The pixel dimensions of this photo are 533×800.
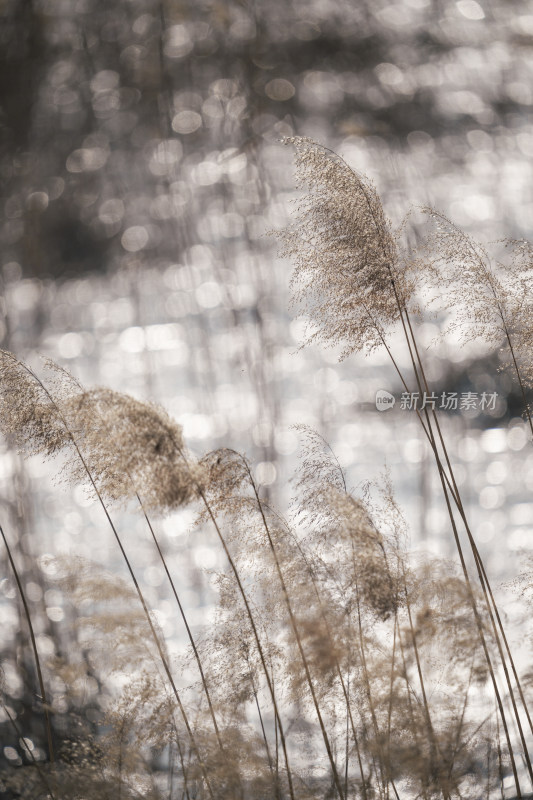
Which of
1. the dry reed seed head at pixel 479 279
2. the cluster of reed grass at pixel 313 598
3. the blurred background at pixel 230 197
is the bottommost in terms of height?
the cluster of reed grass at pixel 313 598

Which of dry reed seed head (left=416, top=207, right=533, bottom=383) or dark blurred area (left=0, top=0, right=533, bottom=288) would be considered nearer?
dry reed seed head (left=416, top=207, right=533, bottom=383)

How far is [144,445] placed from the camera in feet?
2.33

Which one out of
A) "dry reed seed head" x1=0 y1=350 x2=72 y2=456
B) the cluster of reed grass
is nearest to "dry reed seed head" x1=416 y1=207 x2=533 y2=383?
the cluster of reed grass

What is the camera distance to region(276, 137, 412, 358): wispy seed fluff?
796 mm

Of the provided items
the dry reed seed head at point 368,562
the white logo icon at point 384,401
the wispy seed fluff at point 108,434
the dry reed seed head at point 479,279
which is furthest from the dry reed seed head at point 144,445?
the white logo icon at point 384,401

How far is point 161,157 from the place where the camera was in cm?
160

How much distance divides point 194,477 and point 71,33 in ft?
4.81

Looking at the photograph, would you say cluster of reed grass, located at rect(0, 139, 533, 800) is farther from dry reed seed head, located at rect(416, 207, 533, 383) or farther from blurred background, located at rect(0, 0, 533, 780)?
blurred background, located at rect(0, 0, 533, 780)

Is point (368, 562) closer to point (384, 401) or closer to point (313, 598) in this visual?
point (313, 598)

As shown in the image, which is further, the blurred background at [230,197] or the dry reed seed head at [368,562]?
the blurred background at [230,197]

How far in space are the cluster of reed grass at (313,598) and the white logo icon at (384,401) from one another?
1.92 ft

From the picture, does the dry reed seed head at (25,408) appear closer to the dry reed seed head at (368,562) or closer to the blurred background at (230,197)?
the dry reed seed head at (368,562)

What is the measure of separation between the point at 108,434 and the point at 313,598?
321 mm

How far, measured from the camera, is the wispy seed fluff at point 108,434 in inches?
27.7
